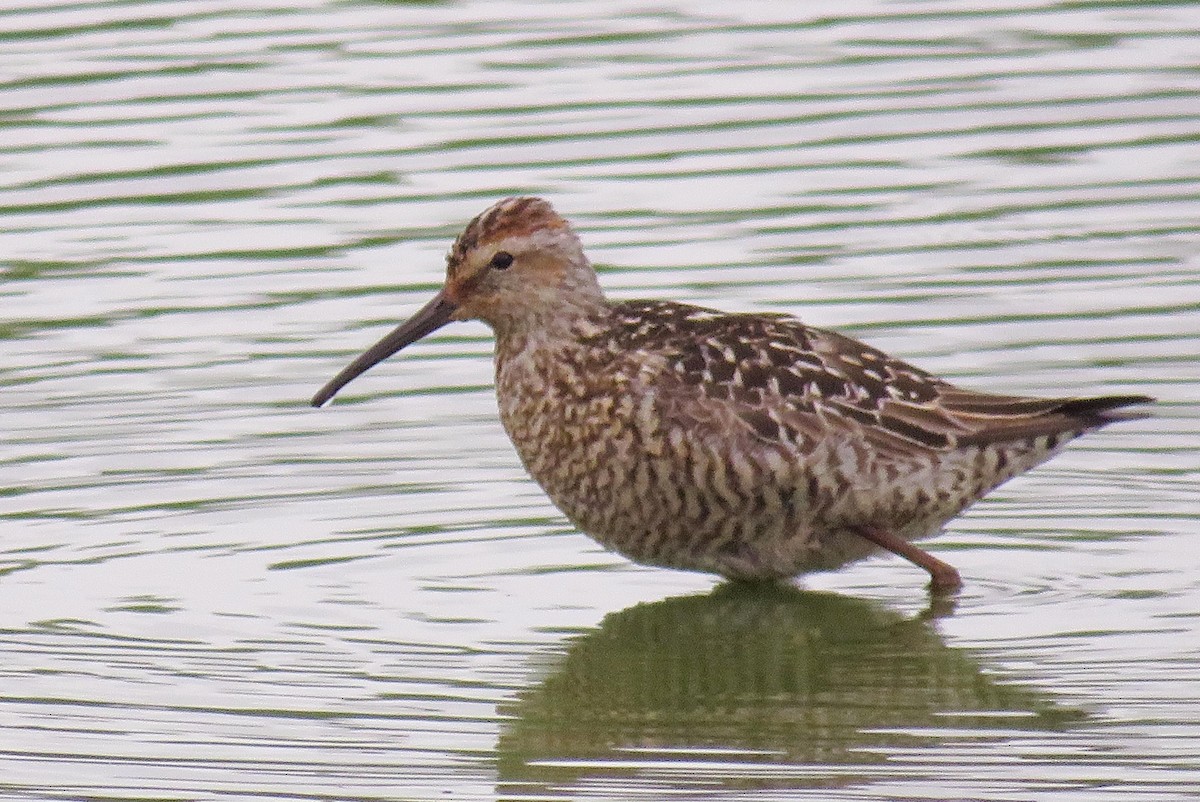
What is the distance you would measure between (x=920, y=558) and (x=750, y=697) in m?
1.42

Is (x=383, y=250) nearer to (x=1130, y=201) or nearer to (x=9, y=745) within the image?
(x=1130, y=201)

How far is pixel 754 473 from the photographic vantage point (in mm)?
11633

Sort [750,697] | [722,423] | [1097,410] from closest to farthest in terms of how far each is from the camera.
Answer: [750,697]
[722,423]
[1097,410]

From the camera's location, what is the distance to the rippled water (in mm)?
10008

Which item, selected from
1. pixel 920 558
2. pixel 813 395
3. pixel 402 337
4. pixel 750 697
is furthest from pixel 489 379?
pixel 750 697

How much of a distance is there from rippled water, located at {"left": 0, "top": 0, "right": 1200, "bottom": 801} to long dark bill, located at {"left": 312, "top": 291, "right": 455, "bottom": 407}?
0.49 metres

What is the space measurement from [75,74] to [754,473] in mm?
8203

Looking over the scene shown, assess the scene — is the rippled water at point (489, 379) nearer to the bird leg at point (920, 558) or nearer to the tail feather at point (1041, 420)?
the bird leg at point (920, 558)

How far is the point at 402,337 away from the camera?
1252 centimetres

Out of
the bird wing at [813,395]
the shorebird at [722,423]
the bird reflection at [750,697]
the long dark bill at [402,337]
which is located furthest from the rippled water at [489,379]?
the bird wing at [813,395]

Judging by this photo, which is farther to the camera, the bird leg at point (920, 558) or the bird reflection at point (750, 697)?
the bird leg at point (920, 558)

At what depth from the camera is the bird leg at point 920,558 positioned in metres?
11.8

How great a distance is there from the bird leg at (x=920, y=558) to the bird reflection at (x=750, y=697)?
23 centimetres

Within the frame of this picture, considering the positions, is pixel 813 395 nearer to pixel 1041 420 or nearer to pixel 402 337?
pixel 1041 420
